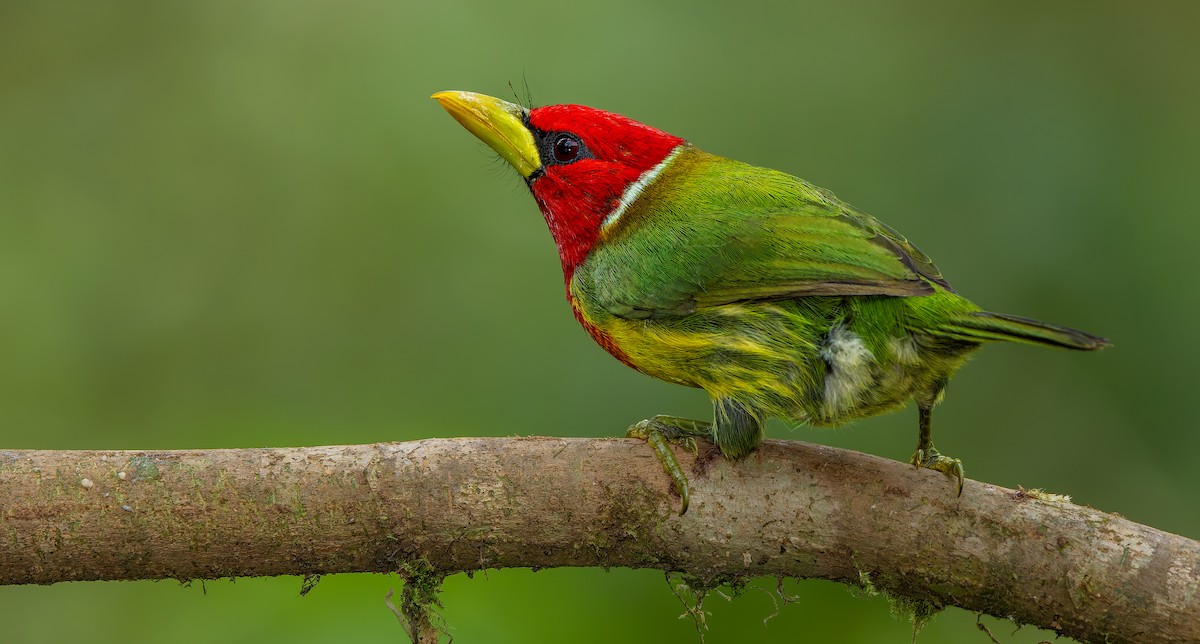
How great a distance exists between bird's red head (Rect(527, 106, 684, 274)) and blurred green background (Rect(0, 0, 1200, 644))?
25 centimetres

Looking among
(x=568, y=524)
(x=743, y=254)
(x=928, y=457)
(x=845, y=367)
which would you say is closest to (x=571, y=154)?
(x=743, y=254)

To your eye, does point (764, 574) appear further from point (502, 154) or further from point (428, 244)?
point (428, 244)

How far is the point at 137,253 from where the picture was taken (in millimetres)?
5070

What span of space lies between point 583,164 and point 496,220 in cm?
156

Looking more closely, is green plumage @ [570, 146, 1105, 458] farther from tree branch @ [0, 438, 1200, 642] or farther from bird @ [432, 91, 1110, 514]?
tree branch @ [0, 438, 1200, 642]

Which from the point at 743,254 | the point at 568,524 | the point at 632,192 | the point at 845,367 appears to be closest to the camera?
the point at 568,524

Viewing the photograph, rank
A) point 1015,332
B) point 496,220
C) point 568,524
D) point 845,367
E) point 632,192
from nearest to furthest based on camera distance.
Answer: point 1015,332 → point 568,524 → point 845,367 → point 632,192 → point 496,220

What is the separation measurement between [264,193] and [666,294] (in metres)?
2.89

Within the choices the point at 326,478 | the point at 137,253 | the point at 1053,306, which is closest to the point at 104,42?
the point at 137,253

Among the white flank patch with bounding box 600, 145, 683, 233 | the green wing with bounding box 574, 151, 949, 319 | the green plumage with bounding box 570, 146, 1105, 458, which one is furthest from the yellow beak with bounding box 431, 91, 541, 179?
the green plumage with bounding box 570, 146, 1105, 458

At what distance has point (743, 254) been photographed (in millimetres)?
2924

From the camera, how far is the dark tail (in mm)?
2328

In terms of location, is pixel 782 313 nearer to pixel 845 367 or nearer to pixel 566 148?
pixel 845 367

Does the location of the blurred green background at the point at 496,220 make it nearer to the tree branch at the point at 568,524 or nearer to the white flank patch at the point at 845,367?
the tree branch at the point at 568,524
